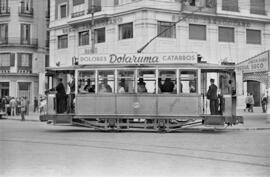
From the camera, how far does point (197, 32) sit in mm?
34938

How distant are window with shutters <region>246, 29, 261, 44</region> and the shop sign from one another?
532 inches

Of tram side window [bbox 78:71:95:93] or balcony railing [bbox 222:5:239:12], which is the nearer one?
tram side window [bbox 78:71:95:93]

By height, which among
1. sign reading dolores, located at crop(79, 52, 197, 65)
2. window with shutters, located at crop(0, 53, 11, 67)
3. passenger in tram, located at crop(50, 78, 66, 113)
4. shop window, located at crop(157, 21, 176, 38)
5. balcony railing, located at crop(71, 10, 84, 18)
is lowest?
passenger in tram, located at crop(50, 78, 66, 113)

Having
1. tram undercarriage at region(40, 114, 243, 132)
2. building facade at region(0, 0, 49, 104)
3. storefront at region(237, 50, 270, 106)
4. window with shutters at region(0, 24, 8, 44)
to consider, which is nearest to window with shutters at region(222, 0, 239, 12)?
storefront at region(237, 50, 270, 106)

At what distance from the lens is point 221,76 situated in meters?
18.8

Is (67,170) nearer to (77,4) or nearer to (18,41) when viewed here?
(77,4)

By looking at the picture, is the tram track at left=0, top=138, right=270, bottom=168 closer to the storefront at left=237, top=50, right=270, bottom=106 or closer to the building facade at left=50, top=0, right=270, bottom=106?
the storefront at left=237, top=50, right=270, bottom=106

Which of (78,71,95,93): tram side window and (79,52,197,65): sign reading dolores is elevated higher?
(79,52,197,65): sign reading dolores

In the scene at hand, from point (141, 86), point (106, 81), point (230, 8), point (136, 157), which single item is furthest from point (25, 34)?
point (136, 157)

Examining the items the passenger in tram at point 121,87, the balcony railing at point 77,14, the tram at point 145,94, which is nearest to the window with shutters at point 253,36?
→ the balcony railing at point 77,14

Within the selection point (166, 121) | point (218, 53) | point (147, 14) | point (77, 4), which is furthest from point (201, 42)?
point (166, 121)

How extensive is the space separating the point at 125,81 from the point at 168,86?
1840mm

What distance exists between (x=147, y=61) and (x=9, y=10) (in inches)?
837

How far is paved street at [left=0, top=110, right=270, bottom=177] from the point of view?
8.36m
